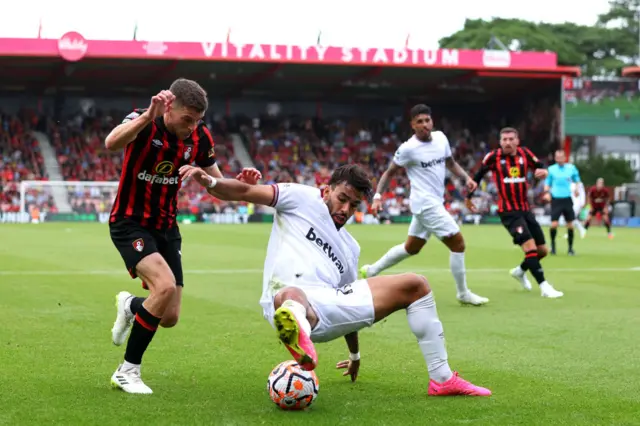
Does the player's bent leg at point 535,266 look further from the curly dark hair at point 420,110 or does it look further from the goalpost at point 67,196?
the goalpost at point 67,196

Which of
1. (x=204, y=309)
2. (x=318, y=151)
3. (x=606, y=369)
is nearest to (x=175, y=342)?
(x=204, y=309)

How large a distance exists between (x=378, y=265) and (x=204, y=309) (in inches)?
108

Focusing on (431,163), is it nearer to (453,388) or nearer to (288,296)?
(453,388)

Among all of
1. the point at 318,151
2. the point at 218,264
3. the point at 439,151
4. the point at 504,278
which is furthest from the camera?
the point at 318,151

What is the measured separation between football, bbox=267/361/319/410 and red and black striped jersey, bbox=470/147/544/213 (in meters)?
8.12

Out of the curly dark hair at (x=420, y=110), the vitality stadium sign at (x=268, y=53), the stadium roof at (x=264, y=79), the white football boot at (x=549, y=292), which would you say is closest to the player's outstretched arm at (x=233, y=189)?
the curly dark hair at (x=420, y=110)

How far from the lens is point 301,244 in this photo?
19.9ft

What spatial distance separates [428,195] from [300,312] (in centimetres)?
722

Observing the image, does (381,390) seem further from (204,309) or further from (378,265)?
(378,265)

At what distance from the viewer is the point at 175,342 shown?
28.0ft

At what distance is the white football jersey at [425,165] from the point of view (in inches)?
487

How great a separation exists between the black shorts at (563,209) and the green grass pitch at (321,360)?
22.7ft

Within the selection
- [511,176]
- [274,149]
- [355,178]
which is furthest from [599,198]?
[355,178]

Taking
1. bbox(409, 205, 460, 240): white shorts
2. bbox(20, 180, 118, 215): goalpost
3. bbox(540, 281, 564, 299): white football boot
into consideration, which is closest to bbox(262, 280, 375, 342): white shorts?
bbox(409, 205, 460, 240): white shorts
